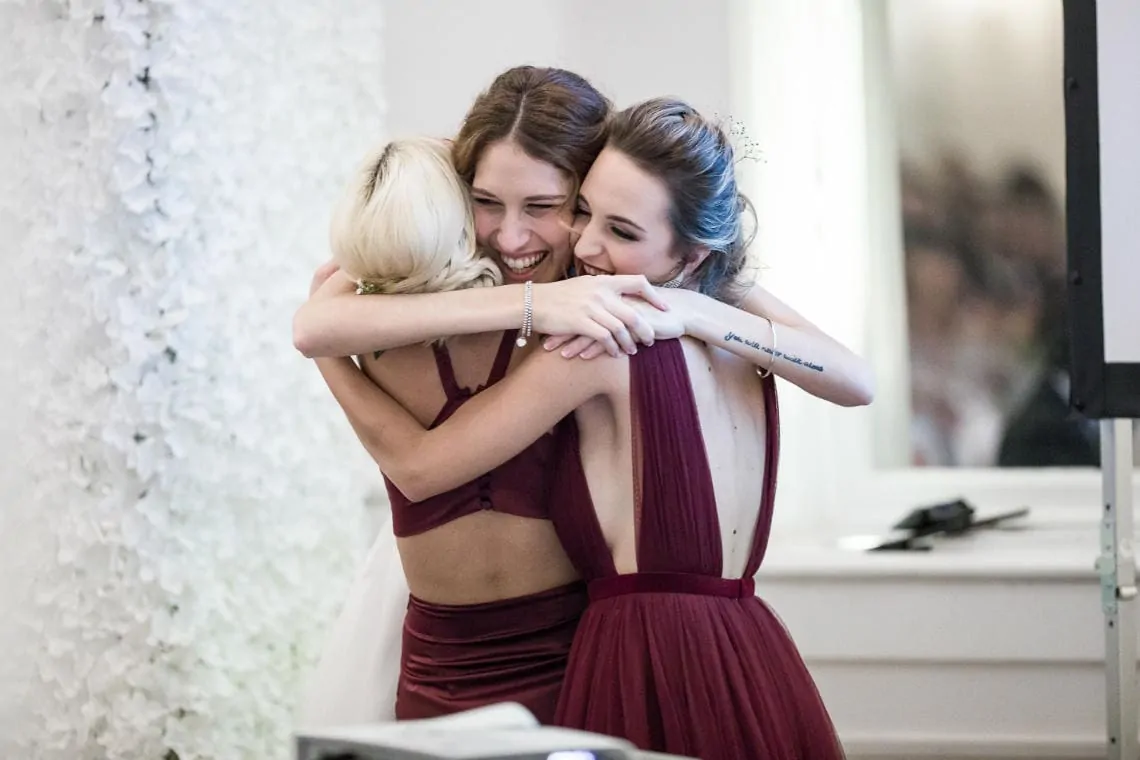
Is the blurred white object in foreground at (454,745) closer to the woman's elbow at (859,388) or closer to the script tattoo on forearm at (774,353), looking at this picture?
the script tattoo on forearm at (774,353)

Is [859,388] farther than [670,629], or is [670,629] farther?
[859,388]

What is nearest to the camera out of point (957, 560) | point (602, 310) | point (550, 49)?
point (602, 310)

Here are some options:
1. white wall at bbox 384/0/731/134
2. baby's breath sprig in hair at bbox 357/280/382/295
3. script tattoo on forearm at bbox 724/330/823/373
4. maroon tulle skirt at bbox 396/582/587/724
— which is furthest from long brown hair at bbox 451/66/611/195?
white wall at bbox 384/0/731/134

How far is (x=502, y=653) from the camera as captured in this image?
5.77 feet

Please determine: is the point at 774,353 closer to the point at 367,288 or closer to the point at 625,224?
the point at 625,224

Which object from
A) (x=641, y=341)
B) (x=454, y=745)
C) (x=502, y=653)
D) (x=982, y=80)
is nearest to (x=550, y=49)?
(x=982, y=80)

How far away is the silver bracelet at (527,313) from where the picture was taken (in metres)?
1.64

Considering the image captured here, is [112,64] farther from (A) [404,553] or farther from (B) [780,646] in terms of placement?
(B) [780,646]

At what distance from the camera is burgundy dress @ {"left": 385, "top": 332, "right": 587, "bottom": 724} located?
1745 mm

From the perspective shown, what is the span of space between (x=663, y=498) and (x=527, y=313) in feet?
0.94

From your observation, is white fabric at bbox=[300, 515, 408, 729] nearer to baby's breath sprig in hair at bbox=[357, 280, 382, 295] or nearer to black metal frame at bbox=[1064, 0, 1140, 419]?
baby's breath sprig in hair at bbox=[357, 280, 382, 295]

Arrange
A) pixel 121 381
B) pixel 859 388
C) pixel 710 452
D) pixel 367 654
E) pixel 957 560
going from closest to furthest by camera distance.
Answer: pixel 710 452 → pixel 859 388 → pixel 367 654 → pixel 121 381 → pixel 957 560

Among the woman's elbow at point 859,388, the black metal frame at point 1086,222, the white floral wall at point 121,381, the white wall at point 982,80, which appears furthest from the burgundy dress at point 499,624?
the white wall at point 982,80

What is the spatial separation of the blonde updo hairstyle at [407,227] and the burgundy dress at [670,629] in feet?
0.96
